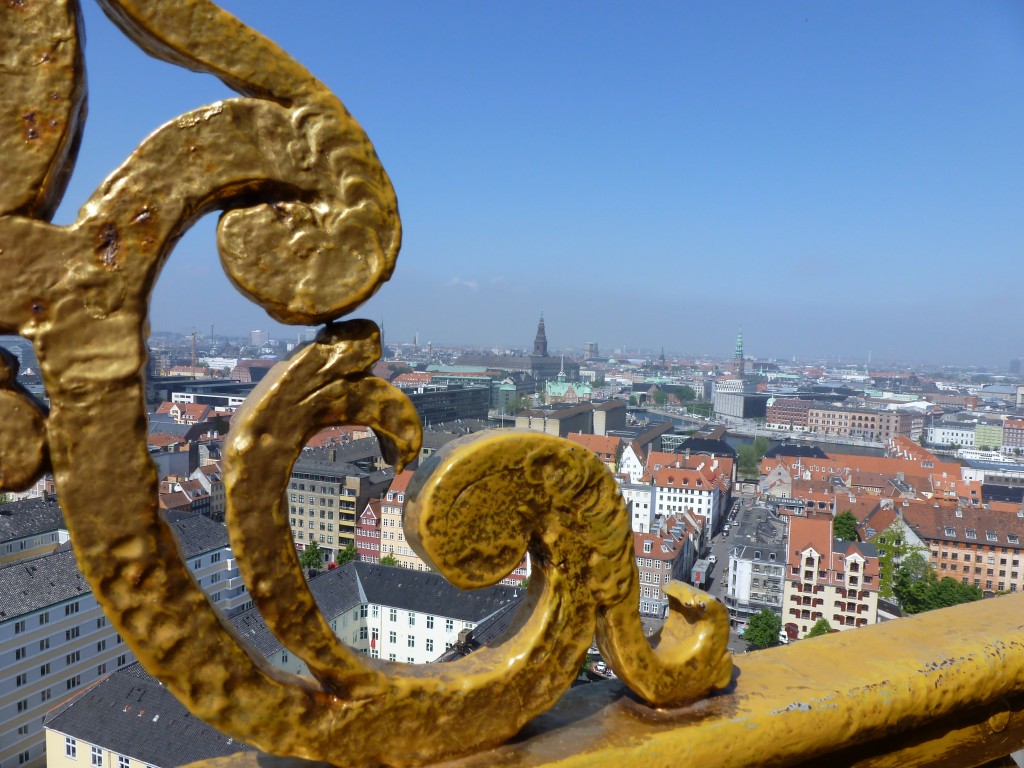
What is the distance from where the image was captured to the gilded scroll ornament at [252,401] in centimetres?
77

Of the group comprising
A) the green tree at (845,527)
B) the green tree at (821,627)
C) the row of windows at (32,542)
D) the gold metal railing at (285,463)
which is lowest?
the green tree at (821,627)

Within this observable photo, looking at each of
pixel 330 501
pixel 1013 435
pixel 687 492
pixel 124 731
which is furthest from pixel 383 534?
pixel 1013 435

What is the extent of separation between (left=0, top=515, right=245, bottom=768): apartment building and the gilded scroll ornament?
14.7m

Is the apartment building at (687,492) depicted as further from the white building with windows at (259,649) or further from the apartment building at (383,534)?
the white building with windows at (259,649)

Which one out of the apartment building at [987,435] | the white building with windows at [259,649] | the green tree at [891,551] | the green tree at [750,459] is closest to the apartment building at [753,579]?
the green tree at [891,551]

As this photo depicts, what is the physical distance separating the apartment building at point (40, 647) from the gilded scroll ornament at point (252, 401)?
578 inches

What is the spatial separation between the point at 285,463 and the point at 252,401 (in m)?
0.08

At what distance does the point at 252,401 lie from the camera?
0.87 m

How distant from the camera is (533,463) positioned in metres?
1.02

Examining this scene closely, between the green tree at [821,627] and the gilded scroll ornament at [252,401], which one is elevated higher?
the gilded scroll ornament at [252,401]

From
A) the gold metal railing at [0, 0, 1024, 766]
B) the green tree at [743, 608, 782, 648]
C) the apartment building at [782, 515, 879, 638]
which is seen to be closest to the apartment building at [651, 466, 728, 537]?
the apartment building at [782, 515, 879, 638]

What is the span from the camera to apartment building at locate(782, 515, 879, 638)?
72.7 ft

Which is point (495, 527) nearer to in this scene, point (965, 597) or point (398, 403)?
point (398, 403)

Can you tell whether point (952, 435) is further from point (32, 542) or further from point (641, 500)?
point (32, 542)
